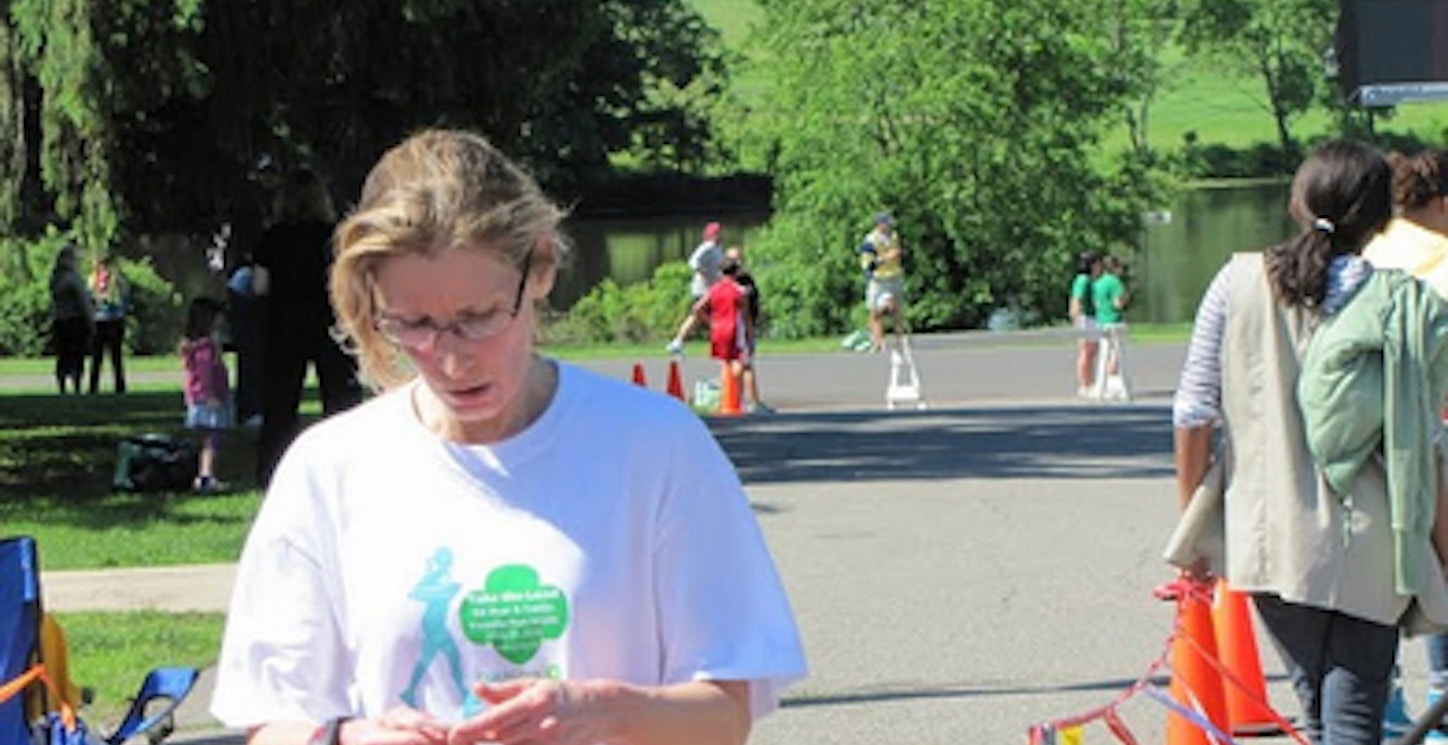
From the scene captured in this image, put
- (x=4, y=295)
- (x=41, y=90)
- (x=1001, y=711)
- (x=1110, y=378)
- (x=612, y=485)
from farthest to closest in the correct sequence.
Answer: (x=4, y=295), (x=1110, y=378), (x=41, y=90), (x=1001, y=711), (x=612, y=485)

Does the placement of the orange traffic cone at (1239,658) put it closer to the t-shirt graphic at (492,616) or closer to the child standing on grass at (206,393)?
the t-shirt graphic at (492,616)

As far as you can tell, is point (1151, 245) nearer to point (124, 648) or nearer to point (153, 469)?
point (153, 469)

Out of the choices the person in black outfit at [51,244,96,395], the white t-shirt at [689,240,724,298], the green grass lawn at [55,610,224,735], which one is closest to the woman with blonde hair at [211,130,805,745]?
→ the green grass lawn at [55,610,224,735]

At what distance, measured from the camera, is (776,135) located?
4344 cm

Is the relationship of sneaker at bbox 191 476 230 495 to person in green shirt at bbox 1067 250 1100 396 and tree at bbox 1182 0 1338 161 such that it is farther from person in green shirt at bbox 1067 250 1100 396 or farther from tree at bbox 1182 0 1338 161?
tree at bbox 1182 0 1338 161

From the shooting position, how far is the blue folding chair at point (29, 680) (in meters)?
6.52

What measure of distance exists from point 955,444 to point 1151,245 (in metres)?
49.9

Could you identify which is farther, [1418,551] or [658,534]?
[1418,551]

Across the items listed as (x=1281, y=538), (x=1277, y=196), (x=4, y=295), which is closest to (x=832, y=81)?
(x=4, y=295)

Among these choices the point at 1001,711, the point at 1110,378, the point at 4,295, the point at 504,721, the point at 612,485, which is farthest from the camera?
the point at 4,295

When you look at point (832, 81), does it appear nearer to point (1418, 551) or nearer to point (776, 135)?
point (776, 135)

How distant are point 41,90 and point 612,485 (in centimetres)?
1582

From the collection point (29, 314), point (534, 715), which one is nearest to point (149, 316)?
point (29, 314)

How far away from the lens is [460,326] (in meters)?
3.22
